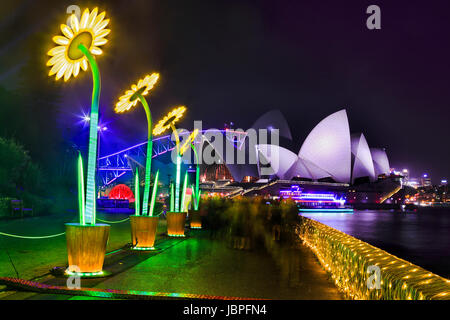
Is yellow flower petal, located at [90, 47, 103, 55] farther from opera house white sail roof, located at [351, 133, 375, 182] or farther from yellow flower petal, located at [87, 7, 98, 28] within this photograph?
opera house white sail roof, located at [351, 133, 375, 182]

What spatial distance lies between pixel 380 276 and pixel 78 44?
563 cm

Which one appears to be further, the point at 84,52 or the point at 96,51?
the point at 96,51

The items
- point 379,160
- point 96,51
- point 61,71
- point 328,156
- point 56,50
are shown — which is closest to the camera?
point 56,50

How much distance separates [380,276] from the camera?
3.48m

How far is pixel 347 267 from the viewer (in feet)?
17.1

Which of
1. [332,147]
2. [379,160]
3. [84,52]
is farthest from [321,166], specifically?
[84,52]

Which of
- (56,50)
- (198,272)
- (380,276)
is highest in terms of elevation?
(56,50)

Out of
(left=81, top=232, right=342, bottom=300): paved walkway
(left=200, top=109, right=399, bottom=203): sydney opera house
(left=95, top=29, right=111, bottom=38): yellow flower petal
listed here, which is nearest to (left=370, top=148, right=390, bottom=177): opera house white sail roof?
(left=200, top=109, right=399, bottom=203): sydney opera house

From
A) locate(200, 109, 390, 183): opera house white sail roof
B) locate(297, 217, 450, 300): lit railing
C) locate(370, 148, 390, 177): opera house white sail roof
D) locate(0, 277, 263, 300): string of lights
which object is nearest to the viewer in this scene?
locate(297, 217, 450, 300): lit railing

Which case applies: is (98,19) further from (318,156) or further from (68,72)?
(318,156)

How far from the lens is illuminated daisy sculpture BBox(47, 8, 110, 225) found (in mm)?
6348

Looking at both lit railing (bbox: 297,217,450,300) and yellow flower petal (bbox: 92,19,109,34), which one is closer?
lit railing (bbox: 297,217,450,300)
